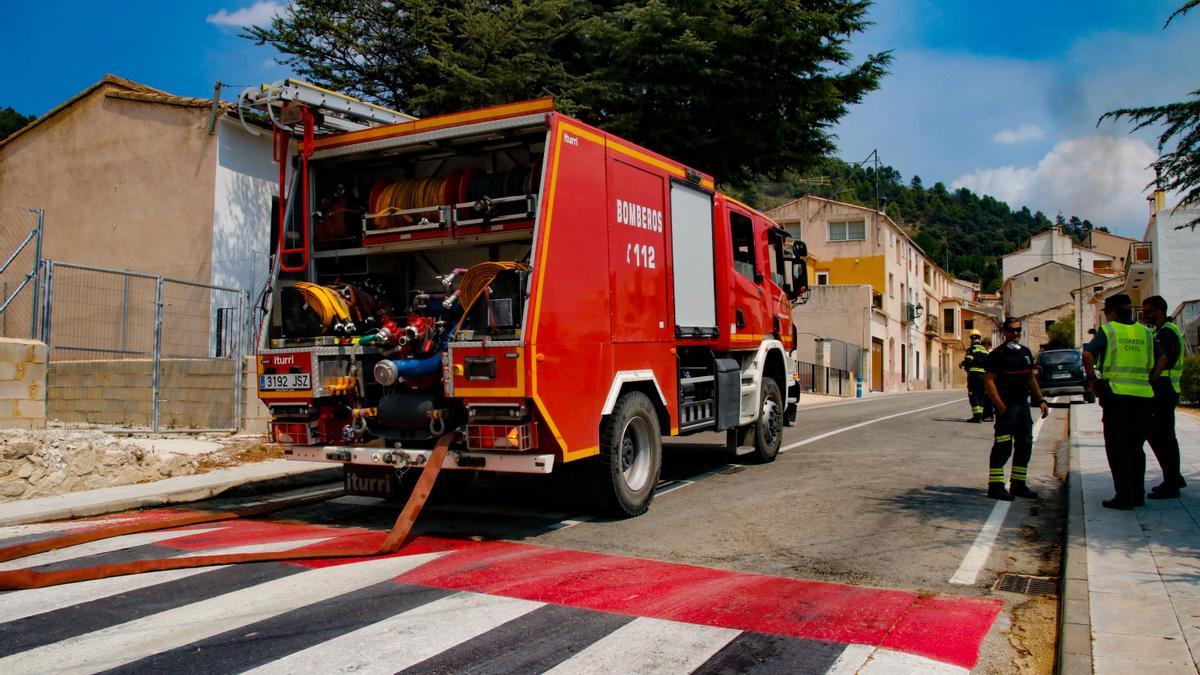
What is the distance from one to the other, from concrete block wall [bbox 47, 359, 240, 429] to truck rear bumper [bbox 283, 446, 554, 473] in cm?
673

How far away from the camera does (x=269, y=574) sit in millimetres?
5473

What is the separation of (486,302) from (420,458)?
4.18 ft

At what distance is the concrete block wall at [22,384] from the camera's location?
31.1 feet

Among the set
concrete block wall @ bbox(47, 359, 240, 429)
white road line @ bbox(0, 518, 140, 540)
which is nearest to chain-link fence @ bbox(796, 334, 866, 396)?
concrete block wall @ bbox(47, 359, 240, 429)

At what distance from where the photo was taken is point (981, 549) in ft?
21.1

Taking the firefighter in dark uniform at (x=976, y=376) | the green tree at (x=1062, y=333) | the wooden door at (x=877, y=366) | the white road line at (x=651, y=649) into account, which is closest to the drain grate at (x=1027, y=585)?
the white road line at (x=651, y=649)

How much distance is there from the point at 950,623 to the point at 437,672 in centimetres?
270

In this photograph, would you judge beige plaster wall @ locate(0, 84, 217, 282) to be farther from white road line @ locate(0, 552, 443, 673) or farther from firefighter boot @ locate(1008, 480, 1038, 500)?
firefighter boot @ locate(1008, 480, 1038, 500)

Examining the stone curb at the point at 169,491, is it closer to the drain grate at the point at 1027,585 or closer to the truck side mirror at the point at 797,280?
the truck side mirror at the point at 797,280

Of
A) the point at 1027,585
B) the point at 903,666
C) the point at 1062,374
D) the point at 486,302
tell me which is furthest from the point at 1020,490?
the point at 1062,374

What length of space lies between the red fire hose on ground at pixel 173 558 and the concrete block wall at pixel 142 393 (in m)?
6.34

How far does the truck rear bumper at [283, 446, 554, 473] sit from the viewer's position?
20.7ft

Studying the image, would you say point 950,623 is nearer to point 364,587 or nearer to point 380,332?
point 364,587

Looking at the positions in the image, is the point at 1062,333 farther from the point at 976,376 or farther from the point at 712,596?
the point at 712,596
